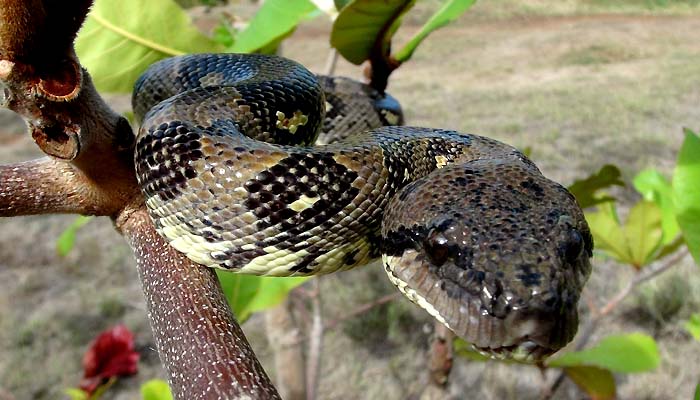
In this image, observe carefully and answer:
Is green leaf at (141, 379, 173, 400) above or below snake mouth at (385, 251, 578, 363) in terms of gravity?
below

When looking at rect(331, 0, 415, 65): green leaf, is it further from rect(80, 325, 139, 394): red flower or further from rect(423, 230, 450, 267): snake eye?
rect(80, 325, 139, 394): red flower

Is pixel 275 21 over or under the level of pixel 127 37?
over

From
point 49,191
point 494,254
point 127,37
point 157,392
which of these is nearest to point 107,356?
point 157,392

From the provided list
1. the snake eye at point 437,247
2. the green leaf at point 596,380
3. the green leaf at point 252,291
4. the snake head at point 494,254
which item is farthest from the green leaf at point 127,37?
the green leaf at point 596,380

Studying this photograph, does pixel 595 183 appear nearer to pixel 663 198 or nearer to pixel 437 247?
pixel 663 198

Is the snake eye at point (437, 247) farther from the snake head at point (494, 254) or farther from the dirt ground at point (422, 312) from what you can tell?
the dirt ground at point (422, 312)

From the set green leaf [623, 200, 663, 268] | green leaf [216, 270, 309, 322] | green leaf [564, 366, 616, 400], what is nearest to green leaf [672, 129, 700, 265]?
green leaf [623, 200, 663, 268]
